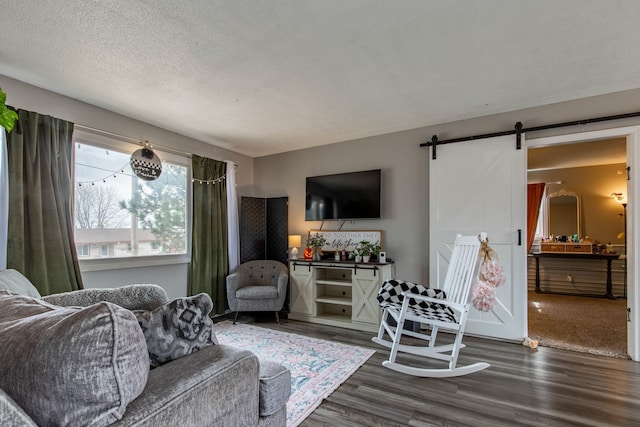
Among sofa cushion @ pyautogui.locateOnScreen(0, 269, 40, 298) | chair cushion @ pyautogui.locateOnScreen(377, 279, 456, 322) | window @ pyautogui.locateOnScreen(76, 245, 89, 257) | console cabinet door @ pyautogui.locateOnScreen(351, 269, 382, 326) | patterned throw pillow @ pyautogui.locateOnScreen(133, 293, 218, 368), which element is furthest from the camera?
console cabinet door @ pyautogui.locateOnScreen(351, 269, 382, 326)

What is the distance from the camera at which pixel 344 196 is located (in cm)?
418

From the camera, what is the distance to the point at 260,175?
5074 millimetres

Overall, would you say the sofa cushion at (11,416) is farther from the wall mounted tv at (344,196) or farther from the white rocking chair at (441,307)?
the wall mounted tv at (344,196)

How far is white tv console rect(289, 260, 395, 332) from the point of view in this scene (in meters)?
3.62

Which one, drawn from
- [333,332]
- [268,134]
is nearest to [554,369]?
[333,332]

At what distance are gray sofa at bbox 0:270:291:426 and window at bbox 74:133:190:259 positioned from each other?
7.63ft

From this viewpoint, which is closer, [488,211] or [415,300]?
[415,300]

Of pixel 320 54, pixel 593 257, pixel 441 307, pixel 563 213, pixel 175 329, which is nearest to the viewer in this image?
pixel 175 329

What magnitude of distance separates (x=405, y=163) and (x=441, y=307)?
1.85m

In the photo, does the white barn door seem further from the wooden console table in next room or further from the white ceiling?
the wooden console table in next room

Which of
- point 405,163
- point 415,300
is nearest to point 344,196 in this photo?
point 405,163

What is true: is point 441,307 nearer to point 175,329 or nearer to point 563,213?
point 175,329

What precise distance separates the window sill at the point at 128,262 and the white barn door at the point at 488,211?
121 inches

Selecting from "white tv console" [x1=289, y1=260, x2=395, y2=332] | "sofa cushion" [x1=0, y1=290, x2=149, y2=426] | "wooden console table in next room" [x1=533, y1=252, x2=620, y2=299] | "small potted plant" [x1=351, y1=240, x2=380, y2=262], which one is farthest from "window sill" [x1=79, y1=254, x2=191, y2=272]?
"wooden console table in next room" [x1=533, y1=252, x2=620, y2=299]
